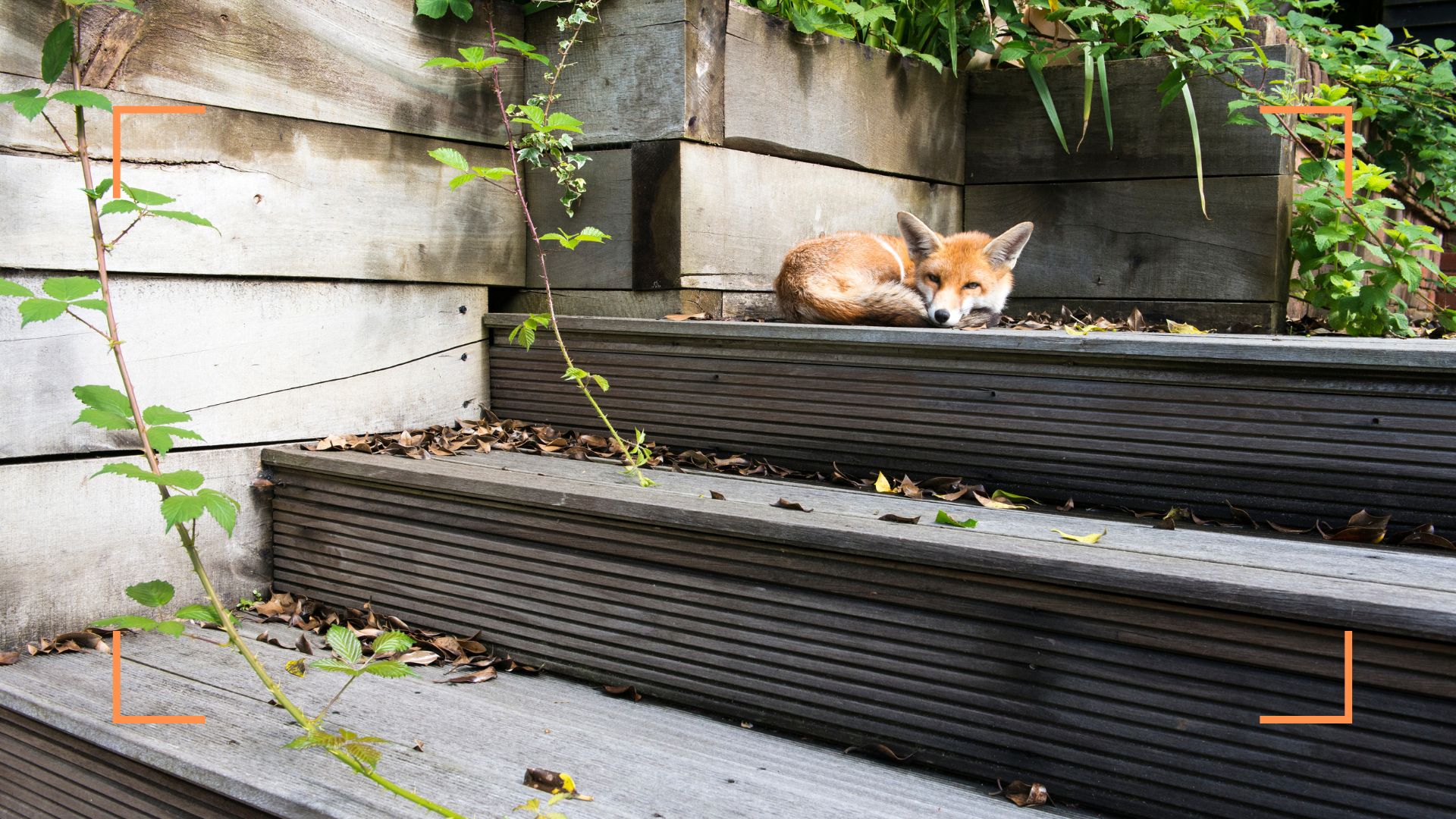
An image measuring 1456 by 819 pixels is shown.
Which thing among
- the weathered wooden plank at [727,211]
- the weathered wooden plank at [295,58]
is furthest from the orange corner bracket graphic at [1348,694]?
the weathered wooden plank at [295,58]

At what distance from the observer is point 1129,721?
1.30m

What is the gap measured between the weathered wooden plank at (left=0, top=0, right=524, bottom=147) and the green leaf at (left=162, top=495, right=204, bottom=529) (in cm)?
108

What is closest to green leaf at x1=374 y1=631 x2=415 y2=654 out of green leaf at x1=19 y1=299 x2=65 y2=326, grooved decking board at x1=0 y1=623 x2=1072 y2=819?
grooved decking board at x1=0 y1=623 x2=1072 y2=819

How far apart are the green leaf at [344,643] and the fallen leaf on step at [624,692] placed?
44cm

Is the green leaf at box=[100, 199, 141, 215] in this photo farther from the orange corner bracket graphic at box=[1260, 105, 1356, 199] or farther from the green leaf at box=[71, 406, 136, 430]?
the orange corner bracket graphic at box=[1260, 105, 1356, 199]

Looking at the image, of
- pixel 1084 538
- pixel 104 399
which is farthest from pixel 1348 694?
pixel 104 399

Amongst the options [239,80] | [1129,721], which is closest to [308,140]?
[239,80]

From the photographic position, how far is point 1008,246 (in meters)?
2.90

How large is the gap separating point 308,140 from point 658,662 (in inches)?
59.8

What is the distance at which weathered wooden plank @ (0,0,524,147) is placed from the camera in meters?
2.01

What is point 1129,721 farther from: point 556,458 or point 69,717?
point 69,717

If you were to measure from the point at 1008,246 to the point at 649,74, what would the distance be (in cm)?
114

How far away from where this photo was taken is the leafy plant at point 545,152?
230cm

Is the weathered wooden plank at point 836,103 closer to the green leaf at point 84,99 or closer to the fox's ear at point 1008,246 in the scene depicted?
the fox's ear at point 1008,246
